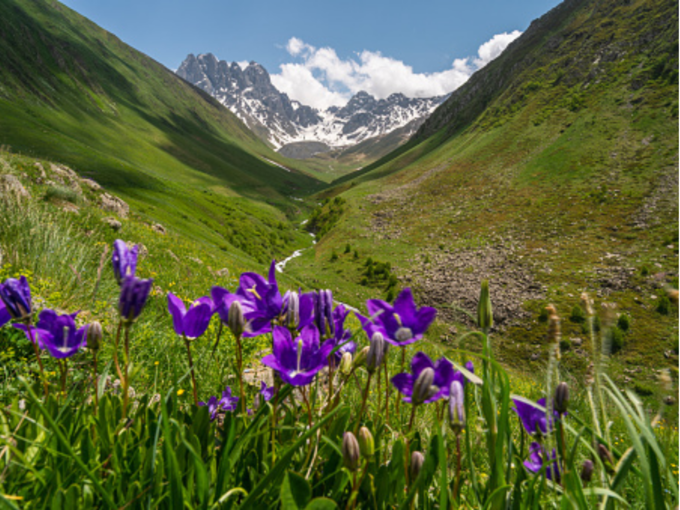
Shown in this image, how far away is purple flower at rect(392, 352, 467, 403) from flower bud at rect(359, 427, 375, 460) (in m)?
0.30

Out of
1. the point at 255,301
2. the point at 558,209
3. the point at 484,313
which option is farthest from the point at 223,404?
the point at 558,209

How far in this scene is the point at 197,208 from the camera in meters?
51.6

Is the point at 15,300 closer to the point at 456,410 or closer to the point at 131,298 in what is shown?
the point at 131,298

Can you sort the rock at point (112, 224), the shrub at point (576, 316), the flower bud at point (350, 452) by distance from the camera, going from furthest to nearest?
the shrub at point (576, 316) < the rock at point (112, 224) < the flower bud at point (350, 452)

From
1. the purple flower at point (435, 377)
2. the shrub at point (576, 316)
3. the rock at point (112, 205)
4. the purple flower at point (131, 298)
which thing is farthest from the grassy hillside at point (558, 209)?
the rock at point (112, 205)

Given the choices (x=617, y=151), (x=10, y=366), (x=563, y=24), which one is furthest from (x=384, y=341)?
(x=563, y=24)

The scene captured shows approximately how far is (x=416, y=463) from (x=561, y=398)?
67 centimetres

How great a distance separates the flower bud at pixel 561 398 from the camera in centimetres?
142

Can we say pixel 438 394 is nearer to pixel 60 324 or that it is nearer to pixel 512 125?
pixel 60 324

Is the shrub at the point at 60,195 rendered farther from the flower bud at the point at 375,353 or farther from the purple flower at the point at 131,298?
the flower bud at the point at 375,353

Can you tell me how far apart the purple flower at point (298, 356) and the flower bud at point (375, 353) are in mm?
180

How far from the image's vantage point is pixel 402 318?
1.73 metres

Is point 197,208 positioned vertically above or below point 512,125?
below

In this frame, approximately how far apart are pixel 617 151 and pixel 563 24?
7224 cm
